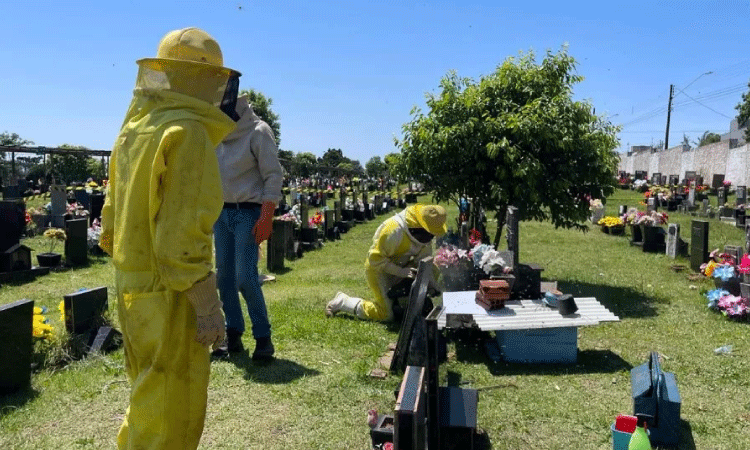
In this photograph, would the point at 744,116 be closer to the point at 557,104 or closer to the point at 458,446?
the point at 557,104

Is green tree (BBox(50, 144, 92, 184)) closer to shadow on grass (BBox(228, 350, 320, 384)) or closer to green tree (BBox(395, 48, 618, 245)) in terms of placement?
green tree (BBox(395, 48, 618, 245))

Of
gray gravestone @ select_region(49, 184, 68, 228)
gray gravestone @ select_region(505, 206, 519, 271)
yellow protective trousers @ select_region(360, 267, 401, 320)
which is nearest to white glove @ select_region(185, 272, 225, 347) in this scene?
yellow protective trousers @ select_region(360, 267, 401, 320)

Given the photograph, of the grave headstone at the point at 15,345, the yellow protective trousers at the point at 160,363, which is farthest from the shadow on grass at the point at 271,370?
the yellow protective trousers at the point at 160,363

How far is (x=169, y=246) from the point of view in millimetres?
2527

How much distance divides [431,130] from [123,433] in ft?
23.2

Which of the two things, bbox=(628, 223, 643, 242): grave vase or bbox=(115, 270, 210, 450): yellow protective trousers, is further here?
bbox=(628, 223, 643, 242): grave vase

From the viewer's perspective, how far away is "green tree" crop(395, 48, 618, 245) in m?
8.75

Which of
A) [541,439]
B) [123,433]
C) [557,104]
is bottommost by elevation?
[541,439]

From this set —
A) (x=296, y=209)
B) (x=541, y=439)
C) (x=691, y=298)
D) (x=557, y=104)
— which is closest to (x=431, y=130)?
(x=557, y=104)

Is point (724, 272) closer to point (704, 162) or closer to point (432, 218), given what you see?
point (432, 218)

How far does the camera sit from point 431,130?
928 cm

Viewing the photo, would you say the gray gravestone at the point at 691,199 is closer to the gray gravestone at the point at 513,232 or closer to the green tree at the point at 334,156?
the gray gravestone at the point at 513,232

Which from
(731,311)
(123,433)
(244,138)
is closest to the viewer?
(123,433)

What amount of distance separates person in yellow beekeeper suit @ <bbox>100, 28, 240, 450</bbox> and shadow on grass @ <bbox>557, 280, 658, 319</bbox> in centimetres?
628
